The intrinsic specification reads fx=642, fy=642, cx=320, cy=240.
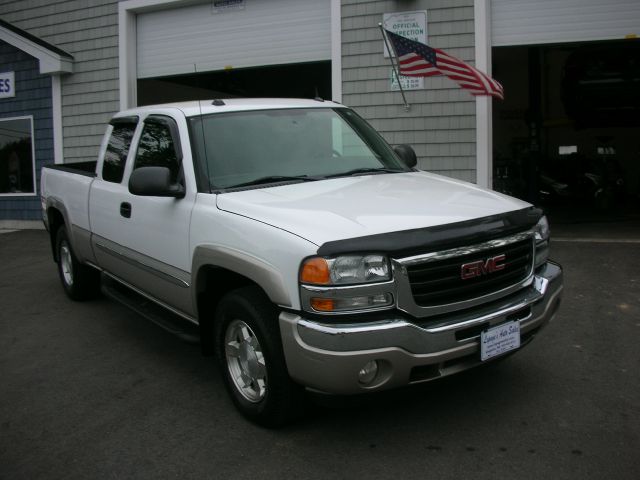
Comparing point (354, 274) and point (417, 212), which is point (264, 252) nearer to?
point (354, 274)

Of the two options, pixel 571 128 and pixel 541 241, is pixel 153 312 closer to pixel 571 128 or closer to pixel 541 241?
pixel 541 241

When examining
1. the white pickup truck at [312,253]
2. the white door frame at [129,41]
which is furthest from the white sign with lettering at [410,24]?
the white pickup truck at [312,253]

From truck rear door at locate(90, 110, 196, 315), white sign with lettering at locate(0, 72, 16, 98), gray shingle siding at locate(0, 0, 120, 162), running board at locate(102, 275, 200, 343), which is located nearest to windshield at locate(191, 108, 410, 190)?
truck rear door at locate(90, 110, 196, 315)

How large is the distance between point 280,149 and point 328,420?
69.8 inches

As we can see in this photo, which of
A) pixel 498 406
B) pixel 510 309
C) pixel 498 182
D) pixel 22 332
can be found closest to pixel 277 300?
pixel 510 309

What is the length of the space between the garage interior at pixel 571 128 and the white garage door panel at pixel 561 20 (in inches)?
23.3

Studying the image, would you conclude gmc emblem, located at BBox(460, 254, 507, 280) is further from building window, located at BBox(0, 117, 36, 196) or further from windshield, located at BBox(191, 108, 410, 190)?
building window, located at BBox(0, 117, 36, 196)

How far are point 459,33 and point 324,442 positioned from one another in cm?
725

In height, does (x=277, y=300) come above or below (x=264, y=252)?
below

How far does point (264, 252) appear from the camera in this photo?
324 centimetres

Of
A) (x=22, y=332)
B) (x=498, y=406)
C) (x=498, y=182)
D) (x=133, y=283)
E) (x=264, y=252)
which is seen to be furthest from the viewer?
(x=498, y=182)

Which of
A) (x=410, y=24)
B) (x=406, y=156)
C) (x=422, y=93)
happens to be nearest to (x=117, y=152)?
(x=406, y=156)

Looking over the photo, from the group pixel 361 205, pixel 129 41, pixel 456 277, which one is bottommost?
pixel 456 277

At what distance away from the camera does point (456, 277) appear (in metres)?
3.20
